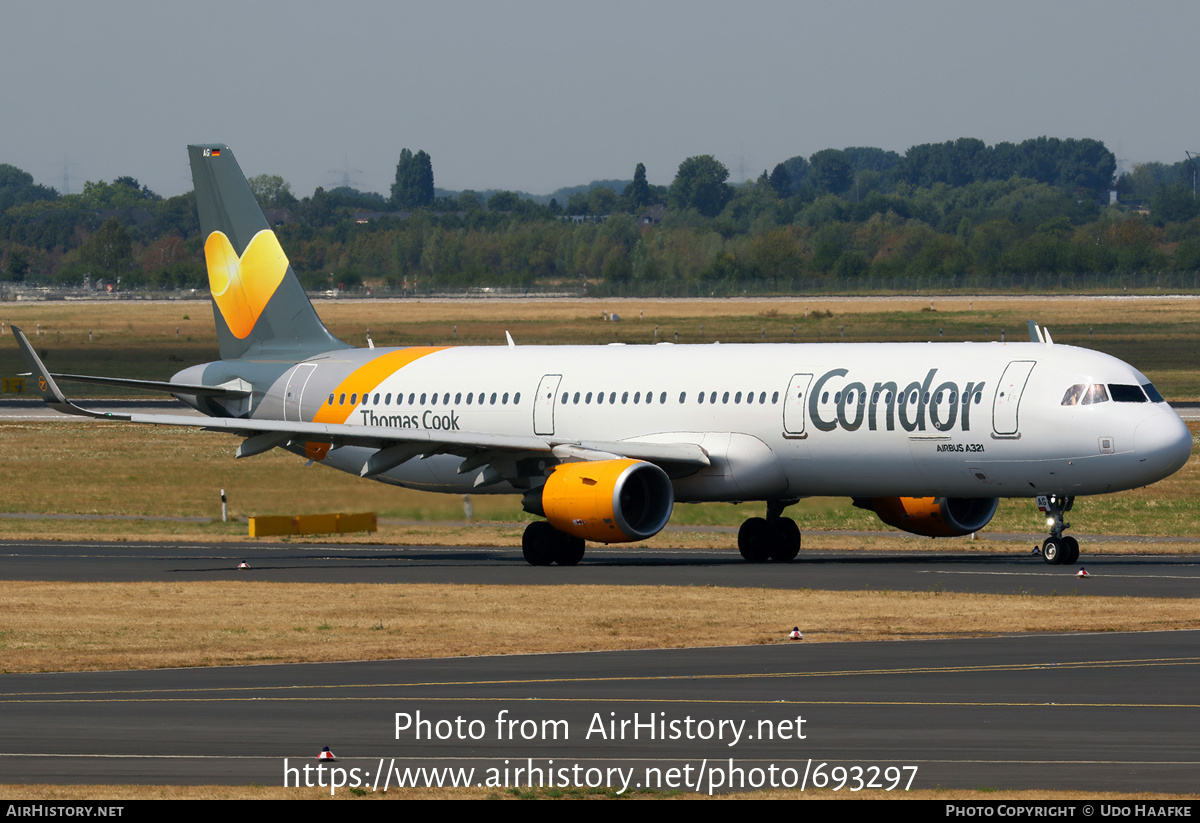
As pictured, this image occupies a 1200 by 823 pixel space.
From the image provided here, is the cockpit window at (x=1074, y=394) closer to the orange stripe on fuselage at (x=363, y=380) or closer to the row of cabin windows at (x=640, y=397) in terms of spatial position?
the row of cabin windows at (x=640, y=397)

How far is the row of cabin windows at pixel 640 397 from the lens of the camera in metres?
41.1

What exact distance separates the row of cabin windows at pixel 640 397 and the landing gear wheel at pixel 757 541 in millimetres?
3011

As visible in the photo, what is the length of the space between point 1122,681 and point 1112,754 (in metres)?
5.35

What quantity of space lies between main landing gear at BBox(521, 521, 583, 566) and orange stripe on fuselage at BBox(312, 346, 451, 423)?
805cm

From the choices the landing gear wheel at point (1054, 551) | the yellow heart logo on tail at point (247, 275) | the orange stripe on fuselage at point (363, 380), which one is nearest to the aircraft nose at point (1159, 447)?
the landing gear wheel at point (1054, 551)

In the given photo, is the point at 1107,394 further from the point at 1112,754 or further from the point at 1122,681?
the point at 1112,754

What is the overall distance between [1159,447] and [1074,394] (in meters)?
1.92

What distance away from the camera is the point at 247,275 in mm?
50312

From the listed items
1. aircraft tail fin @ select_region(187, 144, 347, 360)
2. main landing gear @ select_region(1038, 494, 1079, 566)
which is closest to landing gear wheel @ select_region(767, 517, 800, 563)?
main landing gear @ select_region(1038, 494, 1079, 566)

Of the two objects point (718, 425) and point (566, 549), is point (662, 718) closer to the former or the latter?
point (566, 549)

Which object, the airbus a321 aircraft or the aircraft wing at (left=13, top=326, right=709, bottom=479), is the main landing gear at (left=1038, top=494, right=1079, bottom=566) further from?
the aircraft wing at (left=13, top=326, right=709, bottom=479)

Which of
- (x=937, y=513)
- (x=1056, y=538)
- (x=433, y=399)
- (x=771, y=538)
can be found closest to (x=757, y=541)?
(x=771, y=538)

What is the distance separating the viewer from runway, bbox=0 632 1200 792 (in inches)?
656

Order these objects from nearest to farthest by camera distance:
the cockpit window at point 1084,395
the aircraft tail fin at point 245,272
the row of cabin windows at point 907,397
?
1. the cockpit window at point 1084,395
2. the row of cabin windows at point 907,397
3. the aircraft tail fin at point 245,272
